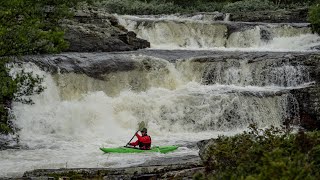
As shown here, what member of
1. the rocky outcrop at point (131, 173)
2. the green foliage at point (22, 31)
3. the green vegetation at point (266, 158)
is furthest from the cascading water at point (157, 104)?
the green vegetation at point (266, 158)

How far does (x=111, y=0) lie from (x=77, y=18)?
1628cm

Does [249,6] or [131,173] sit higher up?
[249,6]

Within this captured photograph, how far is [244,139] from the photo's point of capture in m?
7.06

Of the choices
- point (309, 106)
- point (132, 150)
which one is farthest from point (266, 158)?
point (309, 106)

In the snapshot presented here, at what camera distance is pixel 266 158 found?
511 cm

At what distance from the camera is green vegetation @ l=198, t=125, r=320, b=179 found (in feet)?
15.5

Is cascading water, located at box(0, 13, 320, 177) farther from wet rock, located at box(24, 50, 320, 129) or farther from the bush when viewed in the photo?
the bush

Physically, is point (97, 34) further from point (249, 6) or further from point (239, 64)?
point (249, 6)

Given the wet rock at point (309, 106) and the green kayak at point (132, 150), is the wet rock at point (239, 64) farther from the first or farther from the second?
the green kayak at point (132, 150)

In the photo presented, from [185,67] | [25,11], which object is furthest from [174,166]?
[185,67]

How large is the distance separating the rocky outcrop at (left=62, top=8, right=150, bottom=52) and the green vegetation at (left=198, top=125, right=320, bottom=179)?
14320 mm

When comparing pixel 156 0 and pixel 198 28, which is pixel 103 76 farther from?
pixel 156 0

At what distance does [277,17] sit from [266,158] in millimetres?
24951

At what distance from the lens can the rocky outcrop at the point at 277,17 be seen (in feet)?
94.5
